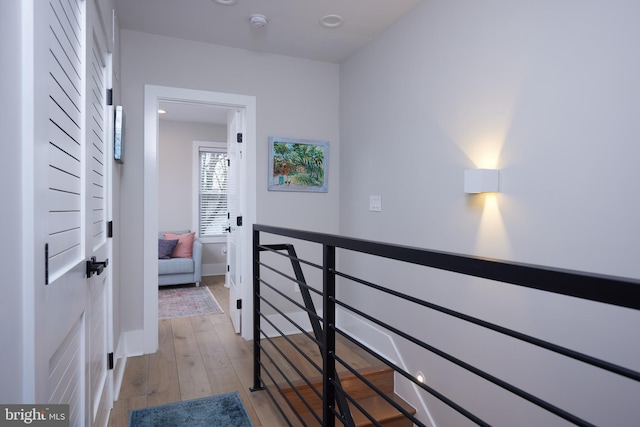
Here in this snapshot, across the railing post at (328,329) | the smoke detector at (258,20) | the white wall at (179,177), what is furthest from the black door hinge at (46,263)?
the white wall at (179,177)

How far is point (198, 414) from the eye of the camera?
7.07 feet

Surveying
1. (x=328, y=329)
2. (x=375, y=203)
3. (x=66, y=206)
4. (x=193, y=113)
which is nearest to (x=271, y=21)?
(x=375, y=203)

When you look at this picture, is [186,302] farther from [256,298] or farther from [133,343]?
[256,298]

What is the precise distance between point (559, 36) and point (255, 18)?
1.99 meters

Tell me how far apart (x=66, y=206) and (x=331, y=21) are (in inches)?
93.2

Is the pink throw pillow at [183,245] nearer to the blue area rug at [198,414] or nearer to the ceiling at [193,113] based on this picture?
the ceiling at [193,113]

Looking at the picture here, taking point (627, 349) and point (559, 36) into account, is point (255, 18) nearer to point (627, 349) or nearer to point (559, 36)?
point (559, 36)

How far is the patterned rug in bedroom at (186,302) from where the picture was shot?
4242 mm

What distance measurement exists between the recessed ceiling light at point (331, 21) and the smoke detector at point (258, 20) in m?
0.43

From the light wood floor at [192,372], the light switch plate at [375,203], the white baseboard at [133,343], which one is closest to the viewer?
the light wood floor at [192,372]

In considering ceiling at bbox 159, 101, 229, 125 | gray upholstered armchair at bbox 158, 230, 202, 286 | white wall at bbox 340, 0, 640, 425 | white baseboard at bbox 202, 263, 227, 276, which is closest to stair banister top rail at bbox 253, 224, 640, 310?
white wall at bbox 340, 0, 640, 425

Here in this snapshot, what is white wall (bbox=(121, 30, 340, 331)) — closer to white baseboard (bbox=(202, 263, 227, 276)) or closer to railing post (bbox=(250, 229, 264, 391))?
railing post (bbox=(250, 229, 264, 391))

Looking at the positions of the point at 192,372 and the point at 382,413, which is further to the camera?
the point at 382,413

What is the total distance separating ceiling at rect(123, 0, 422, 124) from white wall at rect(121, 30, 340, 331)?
0.13m
